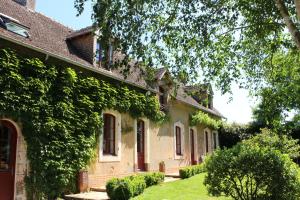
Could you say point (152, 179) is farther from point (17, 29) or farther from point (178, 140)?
point (178, 140)

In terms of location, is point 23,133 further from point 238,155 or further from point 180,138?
point 180,138

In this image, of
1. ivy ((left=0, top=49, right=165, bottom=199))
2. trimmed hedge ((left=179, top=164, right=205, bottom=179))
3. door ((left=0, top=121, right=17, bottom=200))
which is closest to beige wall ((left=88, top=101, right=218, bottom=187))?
ivy ((left=0, top=49, right=165, bottom=199))

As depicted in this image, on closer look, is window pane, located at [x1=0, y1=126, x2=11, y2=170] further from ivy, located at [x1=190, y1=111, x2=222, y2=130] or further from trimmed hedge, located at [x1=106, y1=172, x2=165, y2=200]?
ivy, located at [x1=190, y1=111, x2=222, y2=130]

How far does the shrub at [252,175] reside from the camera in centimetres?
880

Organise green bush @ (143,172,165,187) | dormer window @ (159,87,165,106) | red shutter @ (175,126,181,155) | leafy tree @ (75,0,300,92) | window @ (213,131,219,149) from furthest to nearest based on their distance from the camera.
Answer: window @ (213,131,219,149) → red shutter @ (175,126,181,155) → dormer window @ (159,87,165,106) → green bush @ (143,172,165,187) → leafy tree @ (75,0,300,92)

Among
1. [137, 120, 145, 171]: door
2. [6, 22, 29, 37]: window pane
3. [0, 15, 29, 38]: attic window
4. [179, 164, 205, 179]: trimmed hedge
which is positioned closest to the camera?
[0, 15, 29, 38]: attic window

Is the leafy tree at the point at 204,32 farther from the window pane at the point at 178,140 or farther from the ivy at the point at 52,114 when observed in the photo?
the window pane at the point at 178,140

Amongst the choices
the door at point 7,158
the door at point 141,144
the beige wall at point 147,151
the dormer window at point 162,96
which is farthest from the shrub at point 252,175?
the dormer window at point 162,96

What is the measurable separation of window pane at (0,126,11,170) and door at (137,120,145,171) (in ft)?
24.0

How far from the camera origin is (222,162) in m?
9.23

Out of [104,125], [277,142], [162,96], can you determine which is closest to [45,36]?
[104,125]

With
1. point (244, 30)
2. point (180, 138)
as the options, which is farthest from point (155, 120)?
point (244, 30)

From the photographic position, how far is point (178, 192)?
12.6m

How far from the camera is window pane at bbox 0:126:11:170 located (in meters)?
10.7
